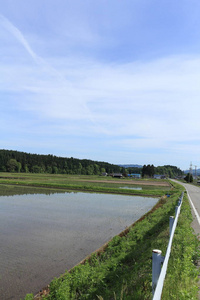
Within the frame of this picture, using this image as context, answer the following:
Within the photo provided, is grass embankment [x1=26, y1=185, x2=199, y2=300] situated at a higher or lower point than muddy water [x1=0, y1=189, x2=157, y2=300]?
higher

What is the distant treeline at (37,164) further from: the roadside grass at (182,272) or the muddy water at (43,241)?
the roadside grass at (182,272)

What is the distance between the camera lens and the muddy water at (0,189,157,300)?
8078 mm

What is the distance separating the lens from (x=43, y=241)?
39.9ft

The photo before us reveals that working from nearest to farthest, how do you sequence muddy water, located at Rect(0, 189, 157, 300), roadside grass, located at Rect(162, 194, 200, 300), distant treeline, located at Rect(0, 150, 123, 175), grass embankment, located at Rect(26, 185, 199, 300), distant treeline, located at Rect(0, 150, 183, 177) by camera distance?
1. roadside grass, located at Rect(162, 194, 200, 300)
2. grass embankment, located at Rect(26, 185, 199, 300)
3. muddy water, located at Rect(0, 189, 157, 300)
4. distant treeline, located at Rect(0, 150, 123, 175)
5. distant treeline, located at Rect(0, 150, 183, 177)

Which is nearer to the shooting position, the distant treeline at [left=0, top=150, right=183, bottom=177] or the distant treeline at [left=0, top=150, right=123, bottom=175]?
the distant treeline at [left=0, top=150, right=123, bottom=175]

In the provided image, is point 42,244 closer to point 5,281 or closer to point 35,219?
point 5,281

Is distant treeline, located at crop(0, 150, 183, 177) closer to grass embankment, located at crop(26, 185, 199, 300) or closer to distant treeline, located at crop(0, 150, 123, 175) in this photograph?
distant treeline, located at crop(0, 150, 123, 175)

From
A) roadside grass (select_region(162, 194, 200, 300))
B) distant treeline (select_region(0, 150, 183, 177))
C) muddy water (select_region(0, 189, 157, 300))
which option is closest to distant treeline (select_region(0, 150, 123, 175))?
distant treeline (select_region(0, 150, 183, 177))

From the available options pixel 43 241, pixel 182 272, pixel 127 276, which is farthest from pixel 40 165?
pixel 182 272

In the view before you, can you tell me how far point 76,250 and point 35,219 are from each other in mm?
7207

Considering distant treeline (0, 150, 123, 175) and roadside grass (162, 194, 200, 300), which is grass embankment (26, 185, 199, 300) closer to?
roadside grass (162, 194, 200, 300)

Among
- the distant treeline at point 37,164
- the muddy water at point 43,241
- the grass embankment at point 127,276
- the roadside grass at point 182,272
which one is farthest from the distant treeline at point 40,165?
the roadside grass at point 182,272

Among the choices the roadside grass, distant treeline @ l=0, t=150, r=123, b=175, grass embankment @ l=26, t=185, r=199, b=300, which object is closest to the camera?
the roadside grass

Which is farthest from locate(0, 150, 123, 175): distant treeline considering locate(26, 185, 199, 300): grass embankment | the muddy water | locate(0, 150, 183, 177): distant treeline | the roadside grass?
the roadside grass
